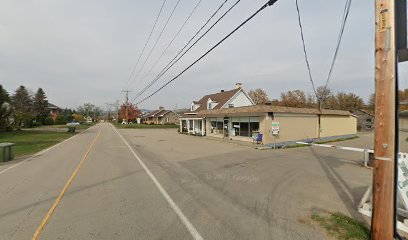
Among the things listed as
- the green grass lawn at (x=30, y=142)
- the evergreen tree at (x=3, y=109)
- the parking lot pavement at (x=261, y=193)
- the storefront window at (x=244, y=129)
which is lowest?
the parking lot pavement at (x=261, y=193)

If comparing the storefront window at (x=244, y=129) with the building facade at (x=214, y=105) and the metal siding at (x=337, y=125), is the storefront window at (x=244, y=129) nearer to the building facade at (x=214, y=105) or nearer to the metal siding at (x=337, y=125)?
the building facade at (x=214, y=105)

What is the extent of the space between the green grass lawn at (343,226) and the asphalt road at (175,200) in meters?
0.29

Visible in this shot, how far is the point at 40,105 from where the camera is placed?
7006cm

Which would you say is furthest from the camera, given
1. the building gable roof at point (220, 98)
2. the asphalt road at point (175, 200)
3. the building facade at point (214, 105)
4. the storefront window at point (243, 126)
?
the building gable roof at point (220, 98)

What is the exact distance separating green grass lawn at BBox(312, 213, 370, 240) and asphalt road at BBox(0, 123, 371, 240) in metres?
0.29

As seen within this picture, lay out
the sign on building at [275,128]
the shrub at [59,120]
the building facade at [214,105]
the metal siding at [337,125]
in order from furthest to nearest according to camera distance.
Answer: the shrub at [59,120] < the building facade at [214,105] < the metal siding at [337,125] < the sign on building at [275,128]

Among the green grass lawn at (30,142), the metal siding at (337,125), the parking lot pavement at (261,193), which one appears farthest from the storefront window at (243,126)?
the green grass lawn at (30,142)

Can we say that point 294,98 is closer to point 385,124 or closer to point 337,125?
point 337,125

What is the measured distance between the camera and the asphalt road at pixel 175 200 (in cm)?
443

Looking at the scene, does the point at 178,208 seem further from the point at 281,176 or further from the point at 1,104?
the point at 1,104

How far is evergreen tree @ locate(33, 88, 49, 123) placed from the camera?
68.2m

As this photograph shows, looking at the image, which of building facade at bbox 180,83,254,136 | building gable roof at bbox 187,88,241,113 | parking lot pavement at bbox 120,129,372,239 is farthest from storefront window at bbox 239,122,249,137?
building gable roof at bbox 187,88,241,113

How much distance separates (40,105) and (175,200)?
81972 millimetres

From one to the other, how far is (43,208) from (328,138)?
89.0ft
